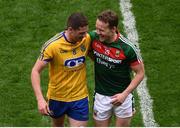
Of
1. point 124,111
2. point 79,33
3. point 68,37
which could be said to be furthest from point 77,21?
point 124,111

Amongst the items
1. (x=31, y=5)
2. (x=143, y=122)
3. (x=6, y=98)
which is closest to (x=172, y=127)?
(x=143, y=122)

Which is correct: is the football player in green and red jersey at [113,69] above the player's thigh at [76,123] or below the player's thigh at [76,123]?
above

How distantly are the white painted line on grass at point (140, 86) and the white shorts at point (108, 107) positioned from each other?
1526mm

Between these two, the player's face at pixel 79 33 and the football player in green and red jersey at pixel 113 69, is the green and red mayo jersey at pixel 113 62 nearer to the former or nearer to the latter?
the football player in green and red jersey at pixel 113 69

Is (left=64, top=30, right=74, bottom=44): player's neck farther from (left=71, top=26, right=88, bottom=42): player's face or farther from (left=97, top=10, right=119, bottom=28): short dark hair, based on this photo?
(left=97, top=10, right=119, bottom=28): short dark hair

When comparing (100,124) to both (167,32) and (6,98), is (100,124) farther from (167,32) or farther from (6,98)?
(167,32)

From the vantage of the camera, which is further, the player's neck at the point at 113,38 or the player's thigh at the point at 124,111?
the player's thigh at the point at 124,111

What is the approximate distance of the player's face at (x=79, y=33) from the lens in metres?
7.07

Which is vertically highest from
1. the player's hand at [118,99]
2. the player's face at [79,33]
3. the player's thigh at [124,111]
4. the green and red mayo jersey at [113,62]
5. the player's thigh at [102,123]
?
the player's face at [79,33]

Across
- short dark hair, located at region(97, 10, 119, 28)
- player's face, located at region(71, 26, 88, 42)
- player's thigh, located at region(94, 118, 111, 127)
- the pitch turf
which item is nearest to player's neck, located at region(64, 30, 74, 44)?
player's face, located at region(71, 26, 88, 42)

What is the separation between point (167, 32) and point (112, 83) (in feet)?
15.0

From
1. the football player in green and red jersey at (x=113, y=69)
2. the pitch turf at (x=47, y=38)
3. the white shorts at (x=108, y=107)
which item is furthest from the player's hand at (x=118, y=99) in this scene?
the pitch turf at (x=47, y=38)

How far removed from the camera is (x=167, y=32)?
1193 centimetres

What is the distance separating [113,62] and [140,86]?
2.86 m
